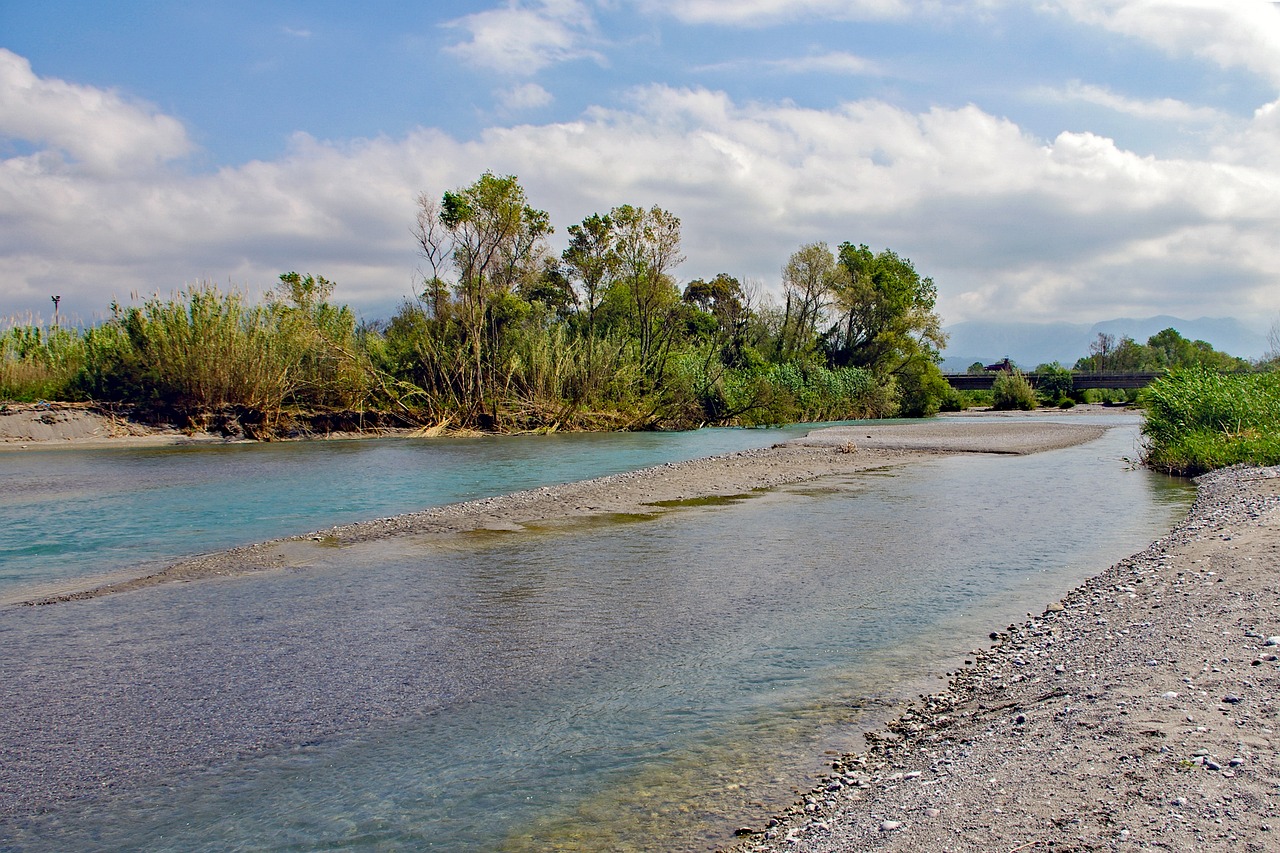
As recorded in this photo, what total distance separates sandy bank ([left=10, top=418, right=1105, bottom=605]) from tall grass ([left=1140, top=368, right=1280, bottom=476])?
6523mm

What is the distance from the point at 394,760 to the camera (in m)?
5.18

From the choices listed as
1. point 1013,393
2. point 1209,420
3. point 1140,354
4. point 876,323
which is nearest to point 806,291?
point 876,323

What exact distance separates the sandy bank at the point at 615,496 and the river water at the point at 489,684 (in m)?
0.69

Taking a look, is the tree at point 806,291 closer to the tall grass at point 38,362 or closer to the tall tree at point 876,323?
the tall tree at point 876,323

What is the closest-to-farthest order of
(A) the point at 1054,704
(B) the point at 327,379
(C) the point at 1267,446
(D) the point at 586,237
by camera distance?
1. (A) the point at 1054,704
2. (C) the point at 1267,446
3. (B) the point at 327,379
4. (D) the point at 586,237

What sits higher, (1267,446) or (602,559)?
(1267,446)

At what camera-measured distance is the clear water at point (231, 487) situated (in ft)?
41.5

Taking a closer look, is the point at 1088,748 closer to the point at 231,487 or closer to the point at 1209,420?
the point at 231,487

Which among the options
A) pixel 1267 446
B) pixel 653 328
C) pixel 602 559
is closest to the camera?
pixel 602 559

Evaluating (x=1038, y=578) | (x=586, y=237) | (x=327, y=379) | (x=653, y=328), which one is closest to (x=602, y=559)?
(x=1038, y=578)

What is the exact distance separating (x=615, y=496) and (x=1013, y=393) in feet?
232

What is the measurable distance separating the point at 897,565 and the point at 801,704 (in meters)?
5.18

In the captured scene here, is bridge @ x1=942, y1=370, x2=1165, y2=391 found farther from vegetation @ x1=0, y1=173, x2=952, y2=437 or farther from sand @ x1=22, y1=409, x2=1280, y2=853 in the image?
sand @ x1=22, y1=409, x2=1280, y2=853

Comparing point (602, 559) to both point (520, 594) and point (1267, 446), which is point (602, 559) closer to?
point (520, 594)
